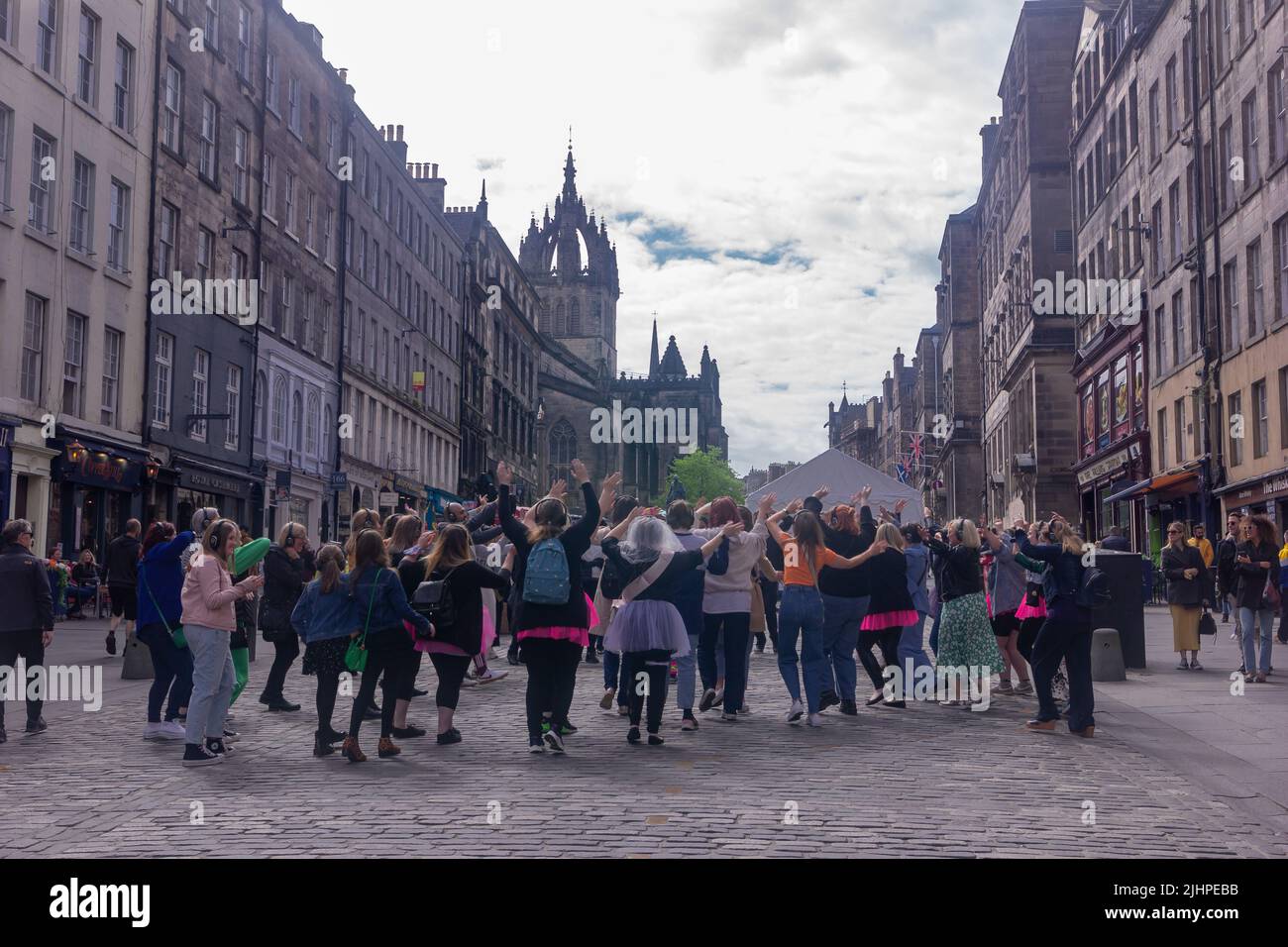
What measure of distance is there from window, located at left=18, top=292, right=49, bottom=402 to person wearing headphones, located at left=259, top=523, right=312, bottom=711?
1445cm

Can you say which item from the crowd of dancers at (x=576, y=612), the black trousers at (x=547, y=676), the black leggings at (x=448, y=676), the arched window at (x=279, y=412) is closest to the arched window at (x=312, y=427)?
the arched window at (x=279, y=412)

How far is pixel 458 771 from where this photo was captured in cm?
877

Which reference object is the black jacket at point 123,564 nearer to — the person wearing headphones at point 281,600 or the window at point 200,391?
the person wearing headphones at point 281,600

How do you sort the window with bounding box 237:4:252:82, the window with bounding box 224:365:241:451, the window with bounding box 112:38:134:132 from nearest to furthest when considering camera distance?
1. the window with bounding box 112:38:134:132
2. the window with bounding box 224:365:241:451
3. the window with bounding box 237:4:252:82

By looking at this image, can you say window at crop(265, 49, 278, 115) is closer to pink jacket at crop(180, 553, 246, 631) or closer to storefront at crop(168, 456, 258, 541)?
storefront at crop(168, 456, 258, 541)

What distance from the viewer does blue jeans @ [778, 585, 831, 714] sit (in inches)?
443

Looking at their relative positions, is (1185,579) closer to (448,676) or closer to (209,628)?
(448,676)

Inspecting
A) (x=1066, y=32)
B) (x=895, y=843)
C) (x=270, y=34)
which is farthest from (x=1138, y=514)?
(x=895, y=843)

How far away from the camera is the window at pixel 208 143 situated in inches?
1260

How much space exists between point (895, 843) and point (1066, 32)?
156 feet

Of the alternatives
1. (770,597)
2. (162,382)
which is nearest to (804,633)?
(770,597)

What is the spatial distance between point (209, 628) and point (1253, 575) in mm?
11218

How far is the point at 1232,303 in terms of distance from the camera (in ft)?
98.2

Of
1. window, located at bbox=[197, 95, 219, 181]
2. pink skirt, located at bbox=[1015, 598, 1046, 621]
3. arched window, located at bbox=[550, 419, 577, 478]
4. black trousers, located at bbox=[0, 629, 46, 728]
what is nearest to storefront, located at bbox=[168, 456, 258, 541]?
window, located at bbox=[197, 95, 219, 181]
